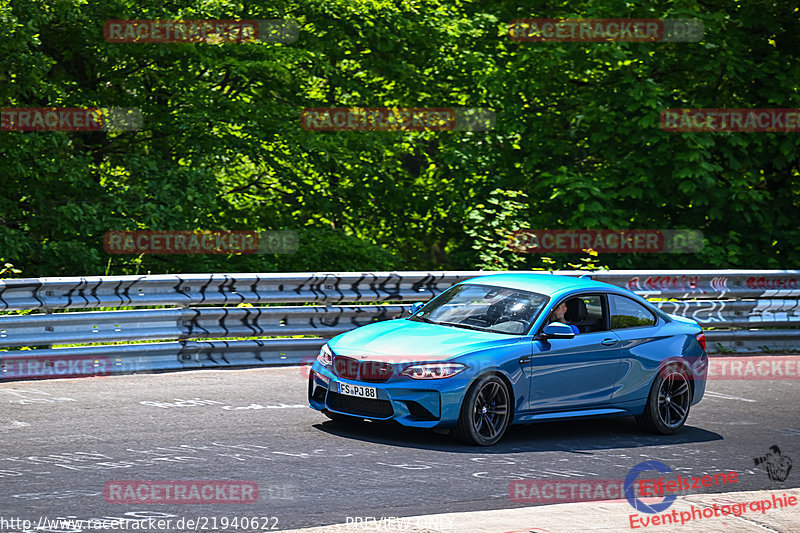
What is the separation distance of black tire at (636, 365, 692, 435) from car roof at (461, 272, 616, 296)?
100cm

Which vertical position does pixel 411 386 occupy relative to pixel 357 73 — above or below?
below

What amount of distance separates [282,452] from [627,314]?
3.81 meters

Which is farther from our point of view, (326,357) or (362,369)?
(326,357)

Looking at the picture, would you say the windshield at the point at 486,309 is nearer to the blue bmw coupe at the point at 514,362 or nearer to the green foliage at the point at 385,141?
the blue bmw coupe at the point at 514,362

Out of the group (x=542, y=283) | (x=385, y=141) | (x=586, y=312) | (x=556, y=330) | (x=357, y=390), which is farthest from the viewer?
(x=385, y=141)

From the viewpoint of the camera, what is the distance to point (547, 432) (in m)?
10.4

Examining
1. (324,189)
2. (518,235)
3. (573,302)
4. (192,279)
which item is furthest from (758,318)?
(324,189)

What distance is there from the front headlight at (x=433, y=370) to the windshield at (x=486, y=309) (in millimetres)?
898

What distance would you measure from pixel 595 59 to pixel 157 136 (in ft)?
28.5

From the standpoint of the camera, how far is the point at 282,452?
28.9 feet

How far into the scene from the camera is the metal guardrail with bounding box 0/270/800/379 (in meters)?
12.1

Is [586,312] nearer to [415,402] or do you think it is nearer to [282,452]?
[415,402]

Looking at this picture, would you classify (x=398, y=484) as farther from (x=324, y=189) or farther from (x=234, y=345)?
(x=324, y=189)

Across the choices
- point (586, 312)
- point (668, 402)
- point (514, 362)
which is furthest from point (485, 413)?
point (668, 402)
